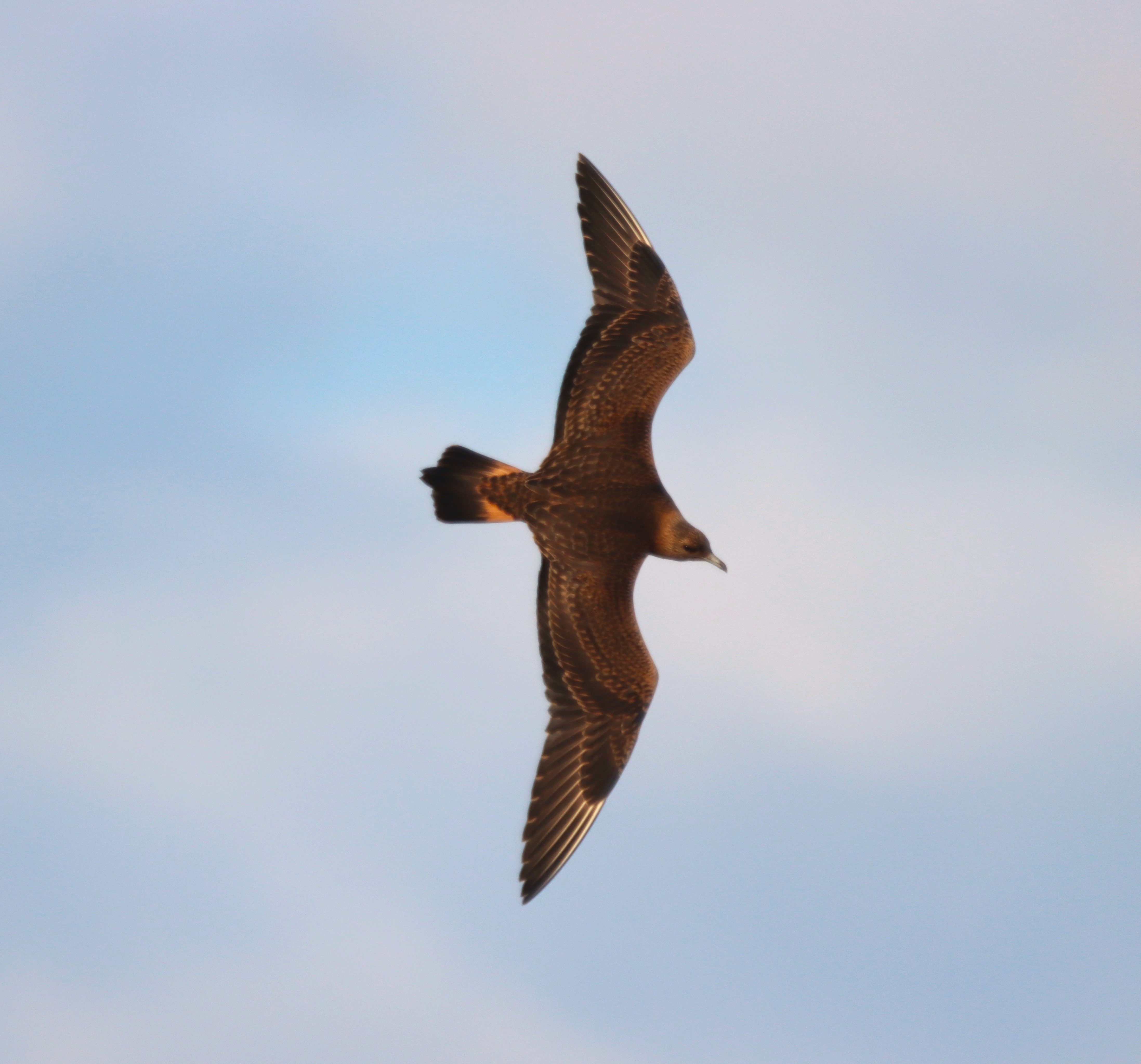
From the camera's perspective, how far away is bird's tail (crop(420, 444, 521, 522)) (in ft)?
39.5

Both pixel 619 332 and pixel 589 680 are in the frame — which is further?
pixel 619 332

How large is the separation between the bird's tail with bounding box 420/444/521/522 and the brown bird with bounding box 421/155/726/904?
0.04 ft

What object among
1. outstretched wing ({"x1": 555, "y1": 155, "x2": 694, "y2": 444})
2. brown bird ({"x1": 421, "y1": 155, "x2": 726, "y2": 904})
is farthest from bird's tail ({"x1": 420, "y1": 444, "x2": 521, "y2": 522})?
outstretched wing ({"x1": 555, "y1": 155, "x2": 694, "y2": 444})

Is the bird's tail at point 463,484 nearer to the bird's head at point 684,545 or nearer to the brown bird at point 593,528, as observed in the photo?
the brown bird at point 593,528

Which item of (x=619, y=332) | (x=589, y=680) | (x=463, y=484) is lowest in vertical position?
(x=589, y=680)

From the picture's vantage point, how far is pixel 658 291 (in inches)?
498

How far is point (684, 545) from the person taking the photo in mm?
12031

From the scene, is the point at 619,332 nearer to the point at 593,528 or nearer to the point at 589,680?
the point at 593,528

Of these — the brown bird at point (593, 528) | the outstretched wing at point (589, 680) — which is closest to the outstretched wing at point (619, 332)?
the brown bird at point (593, 528)

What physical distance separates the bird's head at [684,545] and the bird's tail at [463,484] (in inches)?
63.1

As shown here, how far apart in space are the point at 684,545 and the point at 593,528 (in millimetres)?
995

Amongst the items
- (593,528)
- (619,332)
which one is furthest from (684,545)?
(619,332)

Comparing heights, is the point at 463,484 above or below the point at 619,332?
below

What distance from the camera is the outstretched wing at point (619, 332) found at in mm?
11977
